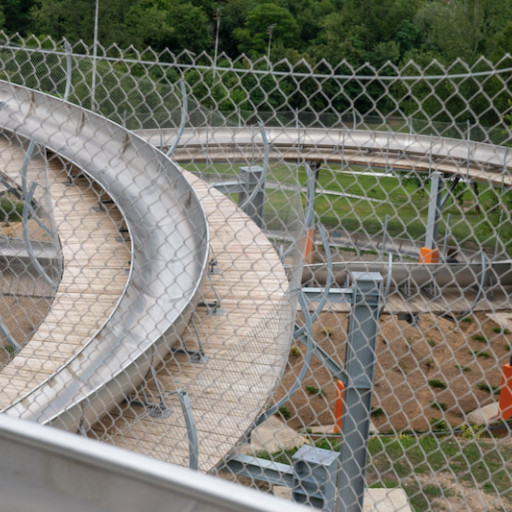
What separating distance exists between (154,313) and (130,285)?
0.25 meters

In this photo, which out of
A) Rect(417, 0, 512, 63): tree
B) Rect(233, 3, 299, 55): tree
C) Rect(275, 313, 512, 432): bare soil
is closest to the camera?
Rect(275, 313, 512, 432): bare soil

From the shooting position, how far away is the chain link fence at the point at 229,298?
2.95m

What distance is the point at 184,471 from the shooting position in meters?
1.01

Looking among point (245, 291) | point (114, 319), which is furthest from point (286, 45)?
point (114, 319)

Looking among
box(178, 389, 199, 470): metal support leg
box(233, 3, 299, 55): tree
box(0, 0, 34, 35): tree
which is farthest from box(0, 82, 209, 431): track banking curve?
box(233, 3, 299, 55): tree

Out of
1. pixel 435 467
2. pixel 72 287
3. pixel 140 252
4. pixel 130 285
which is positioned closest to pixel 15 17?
pixel 140 252

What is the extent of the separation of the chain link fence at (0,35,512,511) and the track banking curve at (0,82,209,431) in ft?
0.07

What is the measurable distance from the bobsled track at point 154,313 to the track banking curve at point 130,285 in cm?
1

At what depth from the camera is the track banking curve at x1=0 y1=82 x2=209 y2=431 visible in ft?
11.8

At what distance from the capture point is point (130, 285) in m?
4.99

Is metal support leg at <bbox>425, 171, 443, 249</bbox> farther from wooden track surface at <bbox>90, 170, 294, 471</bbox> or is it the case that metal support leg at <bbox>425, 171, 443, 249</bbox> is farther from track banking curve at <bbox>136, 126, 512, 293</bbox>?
wooden track surface at <bbox>90, 170, 294, 471</bbox>

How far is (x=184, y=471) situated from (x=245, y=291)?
502 cm

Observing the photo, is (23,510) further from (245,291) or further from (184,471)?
(245,291)

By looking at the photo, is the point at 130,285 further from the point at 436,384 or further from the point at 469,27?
the point at 469,27
